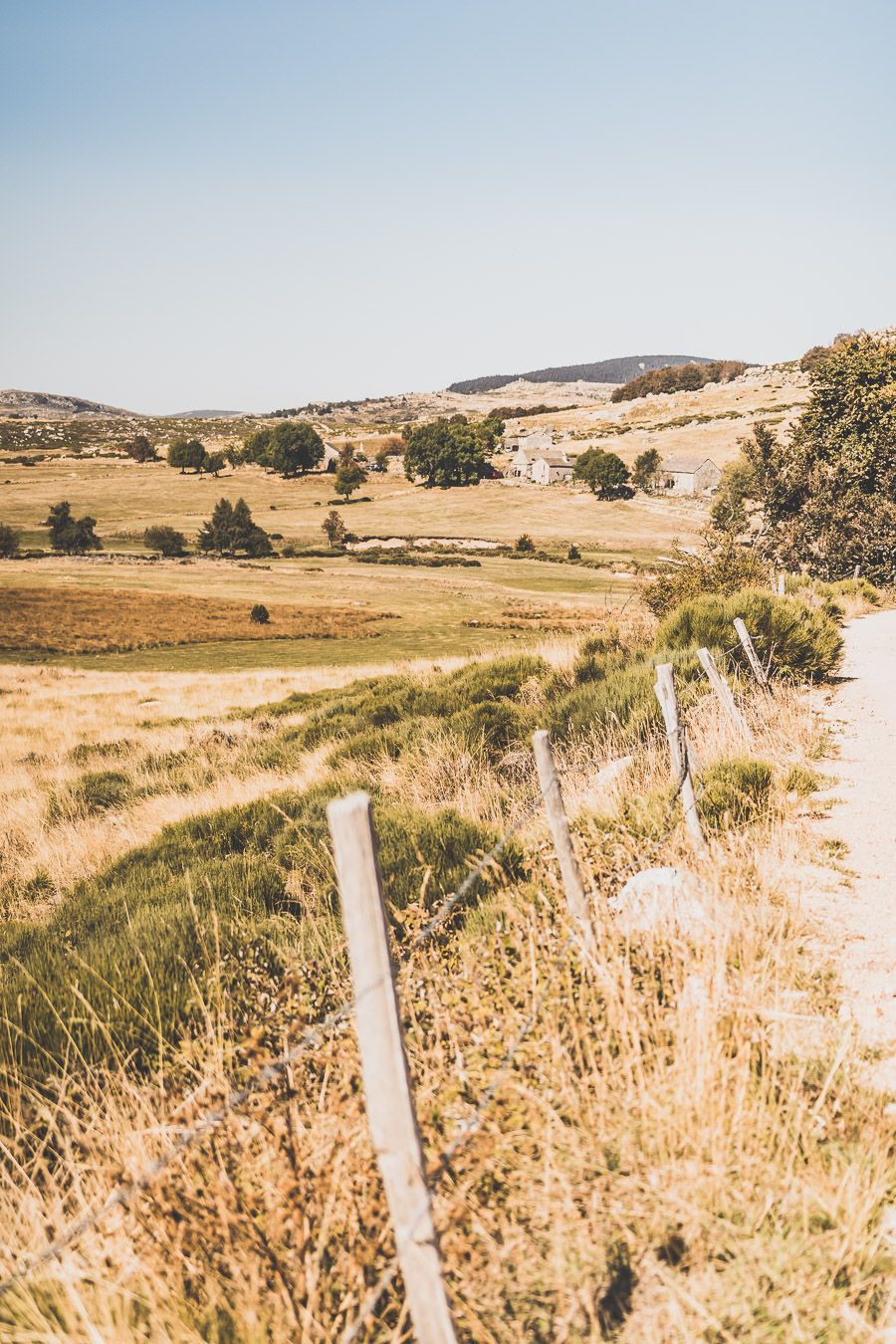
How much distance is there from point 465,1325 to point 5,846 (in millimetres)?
11667

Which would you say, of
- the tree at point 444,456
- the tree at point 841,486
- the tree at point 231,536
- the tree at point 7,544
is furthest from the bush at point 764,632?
the tree at point 444,456

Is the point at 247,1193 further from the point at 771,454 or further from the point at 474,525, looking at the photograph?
the point at 474,525

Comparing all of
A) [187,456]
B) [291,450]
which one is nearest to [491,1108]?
[291,450]

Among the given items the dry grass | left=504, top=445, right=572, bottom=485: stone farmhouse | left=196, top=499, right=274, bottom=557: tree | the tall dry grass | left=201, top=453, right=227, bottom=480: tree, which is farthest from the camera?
left=201, top=453, right=227, bottom=480: tree

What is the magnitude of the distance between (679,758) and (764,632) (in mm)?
9236

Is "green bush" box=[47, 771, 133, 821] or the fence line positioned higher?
the fence line

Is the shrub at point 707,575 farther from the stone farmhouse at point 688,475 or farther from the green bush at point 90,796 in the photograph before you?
the stone farmhouse at point 688,475

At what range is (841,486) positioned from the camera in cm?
3138

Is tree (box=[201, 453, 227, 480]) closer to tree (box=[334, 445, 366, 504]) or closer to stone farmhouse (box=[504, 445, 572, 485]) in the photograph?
tree (box=[334, 445, 366, 504])

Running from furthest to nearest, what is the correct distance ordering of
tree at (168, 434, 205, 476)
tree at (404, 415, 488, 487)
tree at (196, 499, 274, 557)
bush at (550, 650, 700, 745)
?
tree at (168, 434, 205, 476) → tree at (404, 415, 488, 487) → tree at (196, 499, 274, 557) → bush at (550, 650, 700, 745)

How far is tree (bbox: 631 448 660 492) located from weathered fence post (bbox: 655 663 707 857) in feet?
358

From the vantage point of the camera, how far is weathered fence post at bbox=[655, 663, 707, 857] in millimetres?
5766

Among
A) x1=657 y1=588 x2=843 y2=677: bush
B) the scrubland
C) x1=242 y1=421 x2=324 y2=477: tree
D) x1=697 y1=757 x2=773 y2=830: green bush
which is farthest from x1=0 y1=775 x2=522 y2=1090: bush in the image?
x1=242 y1=421 x2=324 y2=477: tree

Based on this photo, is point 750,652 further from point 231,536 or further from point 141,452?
point 141,452
